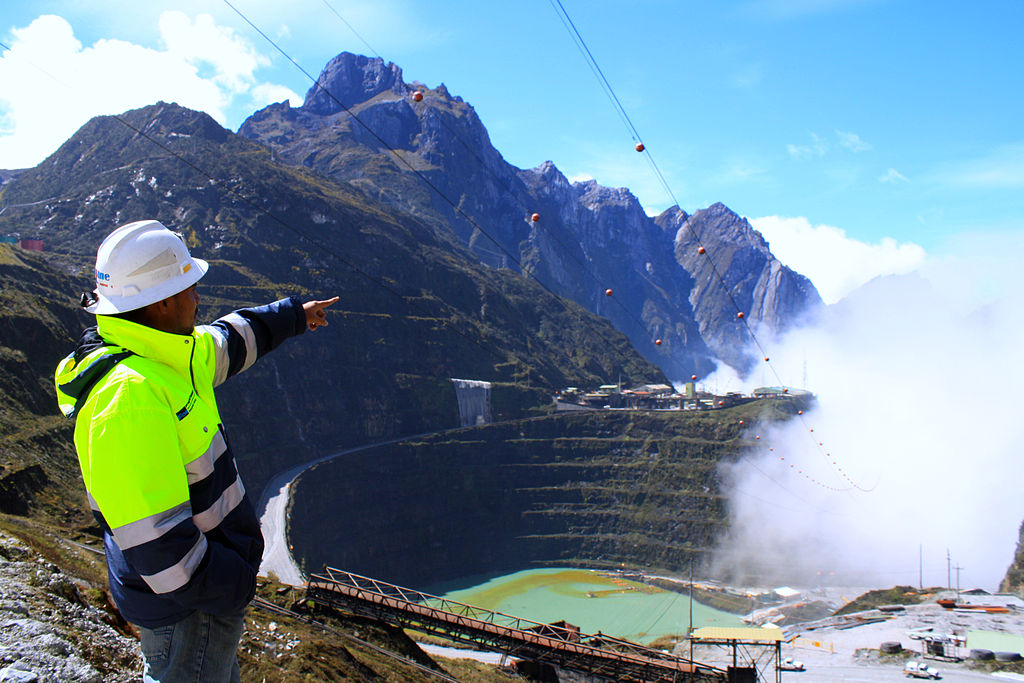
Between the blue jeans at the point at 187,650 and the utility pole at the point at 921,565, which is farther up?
the blue jeans at the point at 187,650

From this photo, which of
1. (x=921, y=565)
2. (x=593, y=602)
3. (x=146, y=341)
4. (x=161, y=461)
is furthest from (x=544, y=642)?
(x=921, y=565)

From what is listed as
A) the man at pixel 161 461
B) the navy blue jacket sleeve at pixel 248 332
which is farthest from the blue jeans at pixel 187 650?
the navy blue jacket sleeve at pixel 248 332

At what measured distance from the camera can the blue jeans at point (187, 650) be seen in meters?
2.67

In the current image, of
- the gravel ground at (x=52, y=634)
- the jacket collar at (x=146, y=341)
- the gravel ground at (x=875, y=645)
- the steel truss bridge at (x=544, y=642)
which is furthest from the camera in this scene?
the gravel ground at (x=875, y=645)

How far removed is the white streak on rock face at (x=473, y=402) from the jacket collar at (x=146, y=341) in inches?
3326

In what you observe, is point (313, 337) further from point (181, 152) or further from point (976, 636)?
point (976, 636)

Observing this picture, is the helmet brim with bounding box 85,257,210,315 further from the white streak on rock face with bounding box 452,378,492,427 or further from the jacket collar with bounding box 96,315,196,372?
the white streak on rock face with bounding box 452,378,492,427

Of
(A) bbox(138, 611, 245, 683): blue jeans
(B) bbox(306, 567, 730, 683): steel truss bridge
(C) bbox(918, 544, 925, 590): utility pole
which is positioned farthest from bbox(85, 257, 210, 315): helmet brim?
(C) bbox(918, 544, 925, 590): utility pole

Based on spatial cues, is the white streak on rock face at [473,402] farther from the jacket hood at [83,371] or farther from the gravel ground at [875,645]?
the jacket hood at [83,371]

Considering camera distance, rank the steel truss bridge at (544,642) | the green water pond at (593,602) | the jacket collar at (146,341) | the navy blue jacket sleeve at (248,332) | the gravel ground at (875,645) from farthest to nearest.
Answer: the green water pond at (593,602)
the gravel ground at (875,645)
the steel truss bridge at (544,642)
the navy blue jacket sleeve at (248,332)
the jacket collar at (146,341)

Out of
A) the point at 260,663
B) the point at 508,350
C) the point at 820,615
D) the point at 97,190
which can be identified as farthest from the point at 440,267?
the point at 260,663

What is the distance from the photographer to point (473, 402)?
3524 inches

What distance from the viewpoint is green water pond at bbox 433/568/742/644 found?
2271 inches

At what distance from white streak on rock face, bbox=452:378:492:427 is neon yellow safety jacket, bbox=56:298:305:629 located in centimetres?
8441
